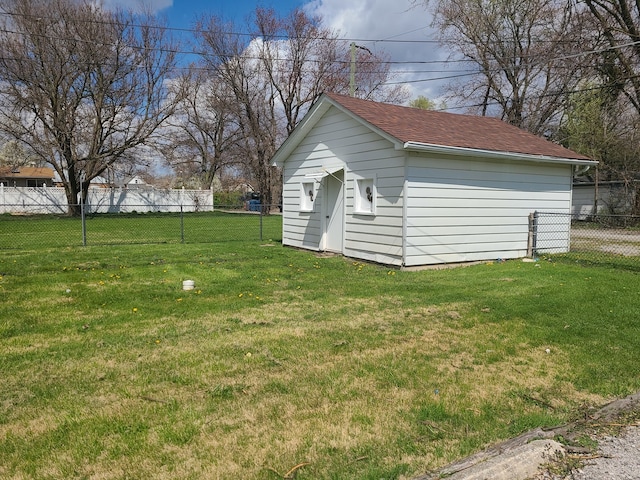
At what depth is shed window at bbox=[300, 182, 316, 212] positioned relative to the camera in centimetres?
1281

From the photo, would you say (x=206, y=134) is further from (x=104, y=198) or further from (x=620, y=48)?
(x=620, y=48)

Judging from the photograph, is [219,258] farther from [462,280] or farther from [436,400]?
[436,400]

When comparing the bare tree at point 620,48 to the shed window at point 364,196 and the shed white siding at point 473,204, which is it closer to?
the shed white siding at point 473,204

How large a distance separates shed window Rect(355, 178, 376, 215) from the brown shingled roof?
4.59 ft

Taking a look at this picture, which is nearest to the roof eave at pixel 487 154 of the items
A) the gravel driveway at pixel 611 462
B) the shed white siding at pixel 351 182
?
the shed white siding at pixel 351 182

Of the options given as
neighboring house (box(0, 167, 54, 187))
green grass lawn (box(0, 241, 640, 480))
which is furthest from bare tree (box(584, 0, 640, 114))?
neighboring house (box(0, 167, 54, 187))

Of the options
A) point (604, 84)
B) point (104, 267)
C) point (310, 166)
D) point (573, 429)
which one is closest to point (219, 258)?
point (104, 267)

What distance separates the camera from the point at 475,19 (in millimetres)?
28250

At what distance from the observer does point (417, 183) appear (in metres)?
9.50

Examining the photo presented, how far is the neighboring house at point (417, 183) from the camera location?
9602mm

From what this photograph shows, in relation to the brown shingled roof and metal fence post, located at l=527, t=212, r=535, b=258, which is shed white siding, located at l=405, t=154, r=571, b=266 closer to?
metal fence post, located at l=527, t=212, r=535, b=258

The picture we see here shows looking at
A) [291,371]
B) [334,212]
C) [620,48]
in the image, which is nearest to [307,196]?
[334,212]

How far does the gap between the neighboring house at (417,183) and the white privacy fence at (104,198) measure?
699 inches

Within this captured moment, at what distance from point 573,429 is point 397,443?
121cm
